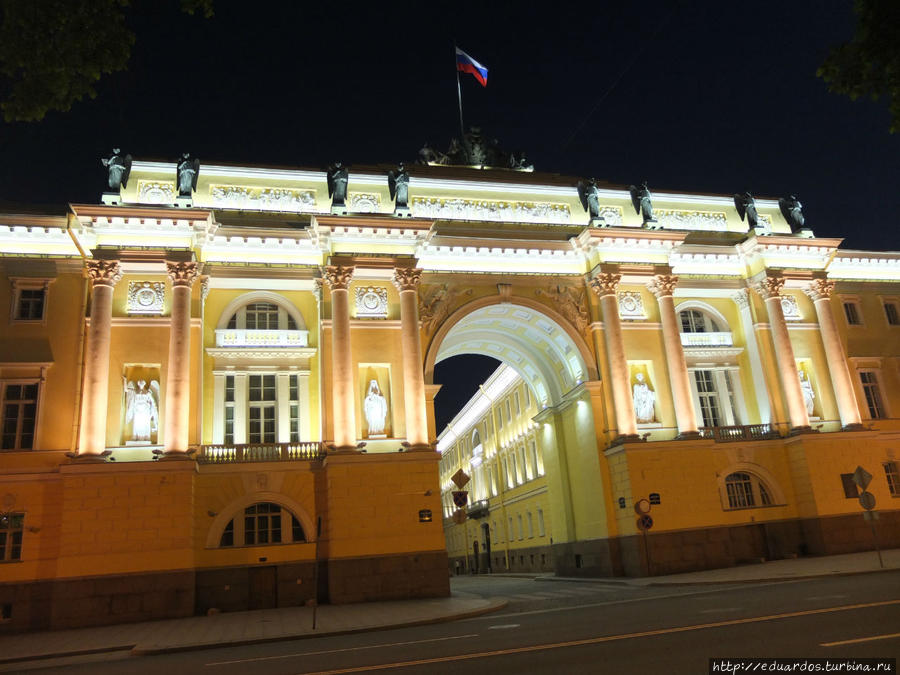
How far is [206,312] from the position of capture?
2897 cm

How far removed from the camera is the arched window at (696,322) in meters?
35.1

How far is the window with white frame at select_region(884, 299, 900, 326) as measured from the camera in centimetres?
3719

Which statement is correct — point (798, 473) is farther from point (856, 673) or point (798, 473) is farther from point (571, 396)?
point (856, 673)

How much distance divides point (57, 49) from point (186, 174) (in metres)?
16.8

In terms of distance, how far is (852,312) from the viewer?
36906 mm

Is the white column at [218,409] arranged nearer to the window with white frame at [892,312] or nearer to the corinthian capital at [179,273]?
the corinthian capital at [179,273]

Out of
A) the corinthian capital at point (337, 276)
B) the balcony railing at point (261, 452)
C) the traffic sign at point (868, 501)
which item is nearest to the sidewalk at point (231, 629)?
the balcony railing at point (261, 452)

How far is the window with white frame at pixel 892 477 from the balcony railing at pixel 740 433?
5482mm

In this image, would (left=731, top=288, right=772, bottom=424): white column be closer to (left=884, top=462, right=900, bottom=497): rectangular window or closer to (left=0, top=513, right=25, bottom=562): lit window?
(left=884, top=462, right=900, bottom=497): rectangular window

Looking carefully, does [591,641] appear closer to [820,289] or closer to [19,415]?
[19,415]

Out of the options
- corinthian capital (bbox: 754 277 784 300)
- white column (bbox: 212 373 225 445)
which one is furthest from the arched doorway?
corinthian capital (bbox: 754 277 784 300)

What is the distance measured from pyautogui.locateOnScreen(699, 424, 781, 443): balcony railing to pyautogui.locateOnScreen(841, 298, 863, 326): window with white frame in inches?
331

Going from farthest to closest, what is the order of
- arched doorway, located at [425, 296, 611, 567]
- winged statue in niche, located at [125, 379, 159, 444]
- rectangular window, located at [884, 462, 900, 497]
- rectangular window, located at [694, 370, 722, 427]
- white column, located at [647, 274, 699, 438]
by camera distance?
rectangular window, located at [694, 370, 722, 427] < rectangular window, located at [884, 462, 900, 497] < arched doorway, located at [425, 296, 611, 567] < white column, located at [647, 274, 699, 438] < winged statue in niche, located at [125, 379, 159, 444]

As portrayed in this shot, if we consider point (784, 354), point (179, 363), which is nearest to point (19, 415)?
point (179, 363)
